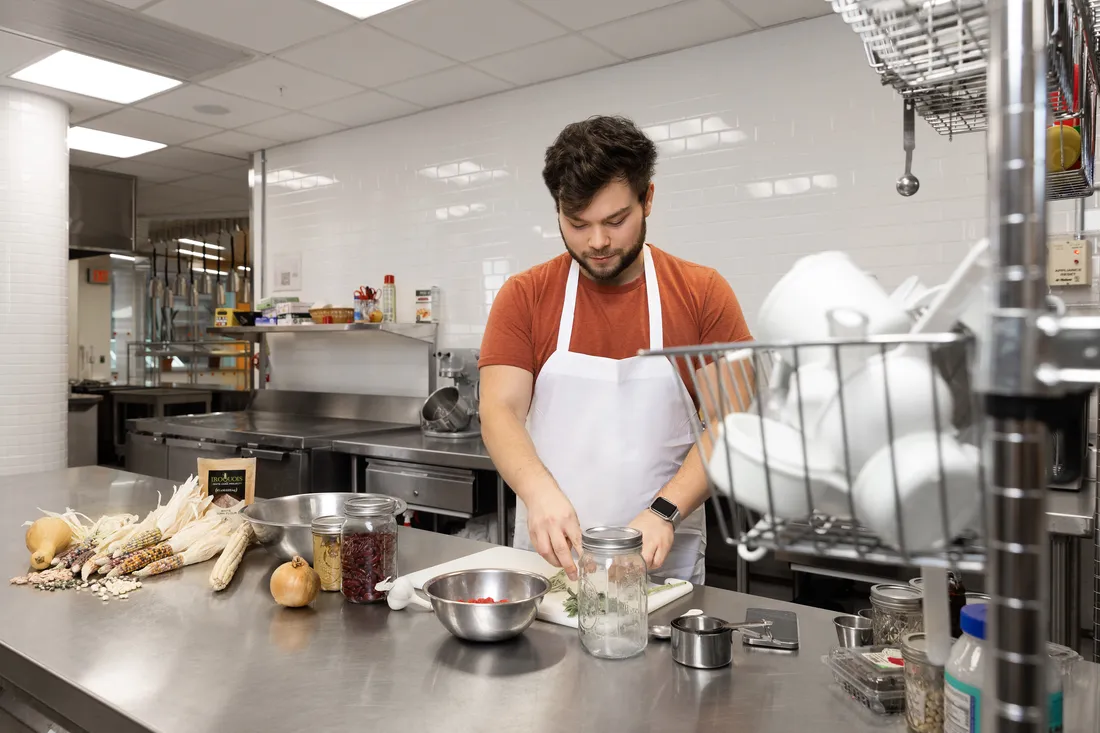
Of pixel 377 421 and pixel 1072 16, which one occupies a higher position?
pixel 1072 16

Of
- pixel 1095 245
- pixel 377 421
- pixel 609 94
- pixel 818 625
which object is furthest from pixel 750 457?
pixel 377 421

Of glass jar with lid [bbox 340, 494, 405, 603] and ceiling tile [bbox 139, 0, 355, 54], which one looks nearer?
glass jar with lid [bbox 340, 494, 405, 603]

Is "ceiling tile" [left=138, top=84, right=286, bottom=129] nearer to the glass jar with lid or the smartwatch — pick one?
the glass jar with lid

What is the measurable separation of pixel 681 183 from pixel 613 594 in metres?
2.93

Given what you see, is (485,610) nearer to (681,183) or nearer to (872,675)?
(872,675)

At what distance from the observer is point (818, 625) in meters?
1.45

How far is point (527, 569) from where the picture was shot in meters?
1.73

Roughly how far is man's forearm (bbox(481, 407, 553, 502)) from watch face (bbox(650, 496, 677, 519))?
0.23m

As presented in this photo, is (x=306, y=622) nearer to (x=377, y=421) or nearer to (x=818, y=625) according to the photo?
(x=818, y=625)

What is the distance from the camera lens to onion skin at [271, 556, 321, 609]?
1546 millimetres

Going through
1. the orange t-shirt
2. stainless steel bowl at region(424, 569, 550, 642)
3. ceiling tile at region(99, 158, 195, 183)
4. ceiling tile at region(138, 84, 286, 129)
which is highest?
ceiling tile at region(138, 84, 286, 129)

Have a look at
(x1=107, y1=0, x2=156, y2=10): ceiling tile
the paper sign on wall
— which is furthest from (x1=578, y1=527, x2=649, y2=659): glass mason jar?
the paper sign on wall

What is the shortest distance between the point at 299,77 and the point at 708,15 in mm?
2129

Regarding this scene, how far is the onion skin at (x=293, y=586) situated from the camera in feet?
5.07
